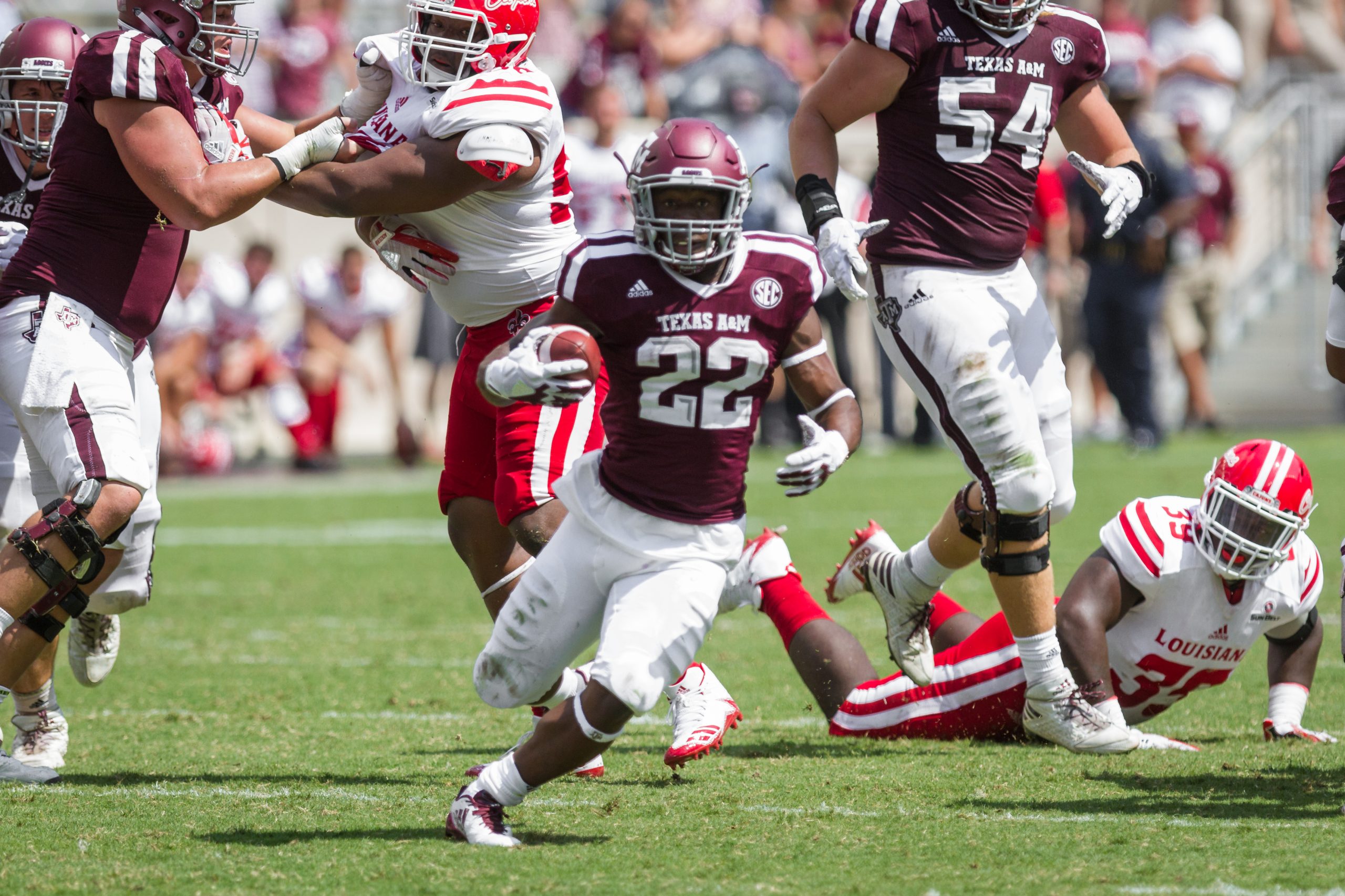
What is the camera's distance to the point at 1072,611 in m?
4.53

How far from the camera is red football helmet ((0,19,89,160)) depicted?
4699mm

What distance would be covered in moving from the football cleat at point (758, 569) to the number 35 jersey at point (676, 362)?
121 cm

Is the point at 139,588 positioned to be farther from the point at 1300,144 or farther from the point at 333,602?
the point at 1300,144

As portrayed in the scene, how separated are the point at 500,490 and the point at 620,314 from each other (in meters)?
0.90

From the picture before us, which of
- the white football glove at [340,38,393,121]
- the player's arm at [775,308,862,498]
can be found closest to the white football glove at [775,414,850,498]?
the player's arm at [775,308,862,498]

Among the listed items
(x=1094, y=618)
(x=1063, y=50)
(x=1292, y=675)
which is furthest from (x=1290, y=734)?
(x=1063, y=50)

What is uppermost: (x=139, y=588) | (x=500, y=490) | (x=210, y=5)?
(x=210, y=5)

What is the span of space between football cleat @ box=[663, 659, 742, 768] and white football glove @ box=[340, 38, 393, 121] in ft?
5.71

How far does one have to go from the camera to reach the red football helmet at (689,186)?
11.7ft

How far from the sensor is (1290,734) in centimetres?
448

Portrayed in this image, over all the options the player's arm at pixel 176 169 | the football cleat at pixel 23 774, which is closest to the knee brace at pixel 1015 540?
the player's arm at pixel 176 169

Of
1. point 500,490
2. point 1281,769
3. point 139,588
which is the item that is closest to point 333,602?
point 139,588

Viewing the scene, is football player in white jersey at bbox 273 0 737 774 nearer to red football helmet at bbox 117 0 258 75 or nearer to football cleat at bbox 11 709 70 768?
red football helmet at bbox 117 0 258 75

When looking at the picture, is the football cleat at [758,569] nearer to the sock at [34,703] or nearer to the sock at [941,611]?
the sock at [941,611]
